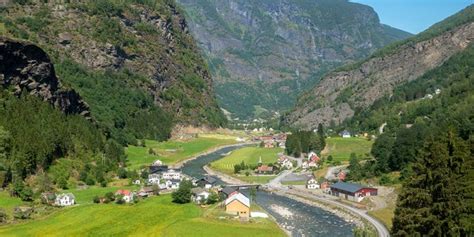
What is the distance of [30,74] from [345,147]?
265 ft

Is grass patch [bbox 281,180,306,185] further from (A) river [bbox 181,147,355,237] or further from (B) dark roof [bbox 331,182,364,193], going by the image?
(B) dark roof [bbox 331,182,364,193]

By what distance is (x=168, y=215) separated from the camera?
76.6 meters

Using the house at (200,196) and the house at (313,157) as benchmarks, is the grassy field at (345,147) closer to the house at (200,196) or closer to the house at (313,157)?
the house at (313,157)

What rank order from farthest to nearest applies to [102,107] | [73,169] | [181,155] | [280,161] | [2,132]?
[102,107] < [181,155] < [280,161] < [73,169] < [2,132]

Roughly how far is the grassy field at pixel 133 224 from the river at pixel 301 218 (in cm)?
389

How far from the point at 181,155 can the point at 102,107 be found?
31.6m

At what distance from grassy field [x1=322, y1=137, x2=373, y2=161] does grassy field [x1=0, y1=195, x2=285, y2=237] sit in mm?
71284

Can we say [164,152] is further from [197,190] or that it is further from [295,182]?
[197,190]

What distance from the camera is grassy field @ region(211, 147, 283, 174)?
140600mm

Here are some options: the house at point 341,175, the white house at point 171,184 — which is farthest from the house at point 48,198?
the house at point 341,175

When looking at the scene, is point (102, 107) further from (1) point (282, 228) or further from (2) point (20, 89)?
(1) point (282, 228)

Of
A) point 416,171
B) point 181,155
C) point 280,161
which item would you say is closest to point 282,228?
point 416,171

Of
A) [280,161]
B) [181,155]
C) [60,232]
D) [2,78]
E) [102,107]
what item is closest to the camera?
[60,232]

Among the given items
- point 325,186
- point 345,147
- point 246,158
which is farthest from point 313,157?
point 325,186
